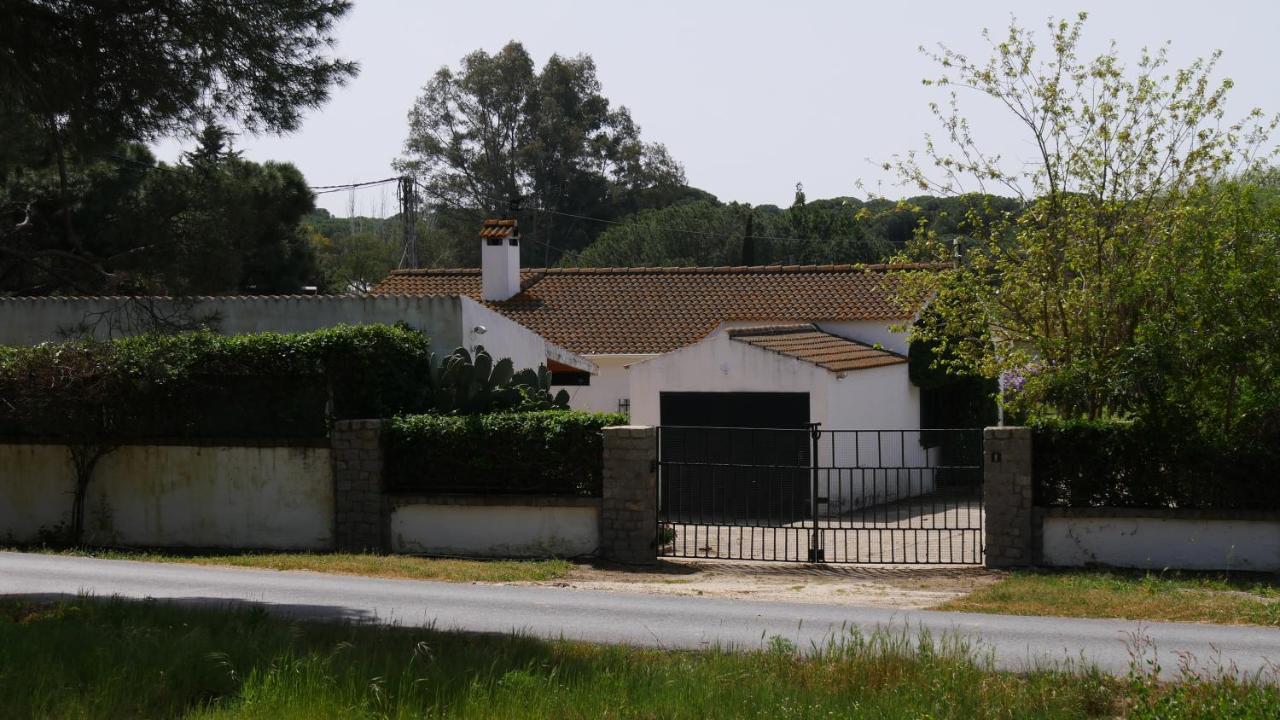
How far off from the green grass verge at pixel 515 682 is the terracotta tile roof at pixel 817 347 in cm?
1511

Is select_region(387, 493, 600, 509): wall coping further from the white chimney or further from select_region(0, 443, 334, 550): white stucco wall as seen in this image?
the white chimney

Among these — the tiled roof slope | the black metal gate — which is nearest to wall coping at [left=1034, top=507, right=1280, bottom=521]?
the black metal gate

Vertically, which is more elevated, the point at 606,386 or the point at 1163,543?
the point at 606,386

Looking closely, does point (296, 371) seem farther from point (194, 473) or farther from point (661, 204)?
point (661, 204)

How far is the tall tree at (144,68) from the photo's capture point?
11906mm

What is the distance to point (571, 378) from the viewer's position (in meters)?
29.6

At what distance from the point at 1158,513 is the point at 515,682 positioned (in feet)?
33.1

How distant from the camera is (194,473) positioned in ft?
59.5

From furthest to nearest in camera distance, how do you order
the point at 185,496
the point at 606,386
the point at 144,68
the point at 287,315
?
the point at 606,386, the point at 287,315, the point at 185,496, the point at 144,68

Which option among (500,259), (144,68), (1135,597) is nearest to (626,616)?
(1135,597)

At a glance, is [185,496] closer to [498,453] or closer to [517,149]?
[498,453]

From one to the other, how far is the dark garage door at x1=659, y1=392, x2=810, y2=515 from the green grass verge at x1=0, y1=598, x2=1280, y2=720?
7.20 metres

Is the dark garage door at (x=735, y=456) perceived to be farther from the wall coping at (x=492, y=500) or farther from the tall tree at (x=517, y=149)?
the tall tree at (x=517, y=149)

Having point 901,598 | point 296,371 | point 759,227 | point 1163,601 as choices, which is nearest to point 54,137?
point 296,371
